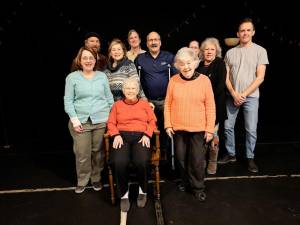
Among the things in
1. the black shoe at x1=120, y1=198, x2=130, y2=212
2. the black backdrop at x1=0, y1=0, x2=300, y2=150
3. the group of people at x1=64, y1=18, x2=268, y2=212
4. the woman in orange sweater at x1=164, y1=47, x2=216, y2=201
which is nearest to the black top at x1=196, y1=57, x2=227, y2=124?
the group of people at x1=64, y1=18, x2=268, y2=212

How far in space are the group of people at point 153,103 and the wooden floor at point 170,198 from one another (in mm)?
143

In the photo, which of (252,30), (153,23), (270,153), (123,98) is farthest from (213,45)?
(153,23)

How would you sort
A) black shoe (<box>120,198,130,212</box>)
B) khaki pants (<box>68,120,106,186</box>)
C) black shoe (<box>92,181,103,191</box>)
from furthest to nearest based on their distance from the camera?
black shoe (<box>92,181,103,191</box>) → khaki pants (<box>68,120,106,186</box>) → black shoe (<box>120,198,130,212</box>)

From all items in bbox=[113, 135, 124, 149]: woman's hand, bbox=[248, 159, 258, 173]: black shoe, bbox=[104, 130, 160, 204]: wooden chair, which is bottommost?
bbox=[248, 159, 258, 173]: black shoe

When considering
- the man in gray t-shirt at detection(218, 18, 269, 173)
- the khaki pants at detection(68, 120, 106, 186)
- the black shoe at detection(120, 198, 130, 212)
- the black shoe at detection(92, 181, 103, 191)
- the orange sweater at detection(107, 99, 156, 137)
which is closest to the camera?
the black shoe at detection(120, 198, 130, 212)

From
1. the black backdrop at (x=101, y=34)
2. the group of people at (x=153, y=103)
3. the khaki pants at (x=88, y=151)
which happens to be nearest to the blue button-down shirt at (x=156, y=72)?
the group of people at (x=153, y=103)

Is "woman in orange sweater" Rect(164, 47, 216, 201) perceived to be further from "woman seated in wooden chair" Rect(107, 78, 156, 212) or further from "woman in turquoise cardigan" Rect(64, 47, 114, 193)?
"woman in turquoise cardigan" Rect(64, 47, 114, 193)

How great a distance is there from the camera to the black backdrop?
667cm

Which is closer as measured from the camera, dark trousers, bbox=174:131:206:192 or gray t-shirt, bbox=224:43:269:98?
dark trousers, bbox=174:131:206:192

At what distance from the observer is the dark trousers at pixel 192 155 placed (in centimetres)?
300

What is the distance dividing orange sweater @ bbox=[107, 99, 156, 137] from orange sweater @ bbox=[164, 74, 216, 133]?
231 millimetres

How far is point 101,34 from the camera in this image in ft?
22.3

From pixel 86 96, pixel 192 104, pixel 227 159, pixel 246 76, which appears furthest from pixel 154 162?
pixel 246 76

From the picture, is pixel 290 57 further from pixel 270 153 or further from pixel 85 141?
pixel 85 141
